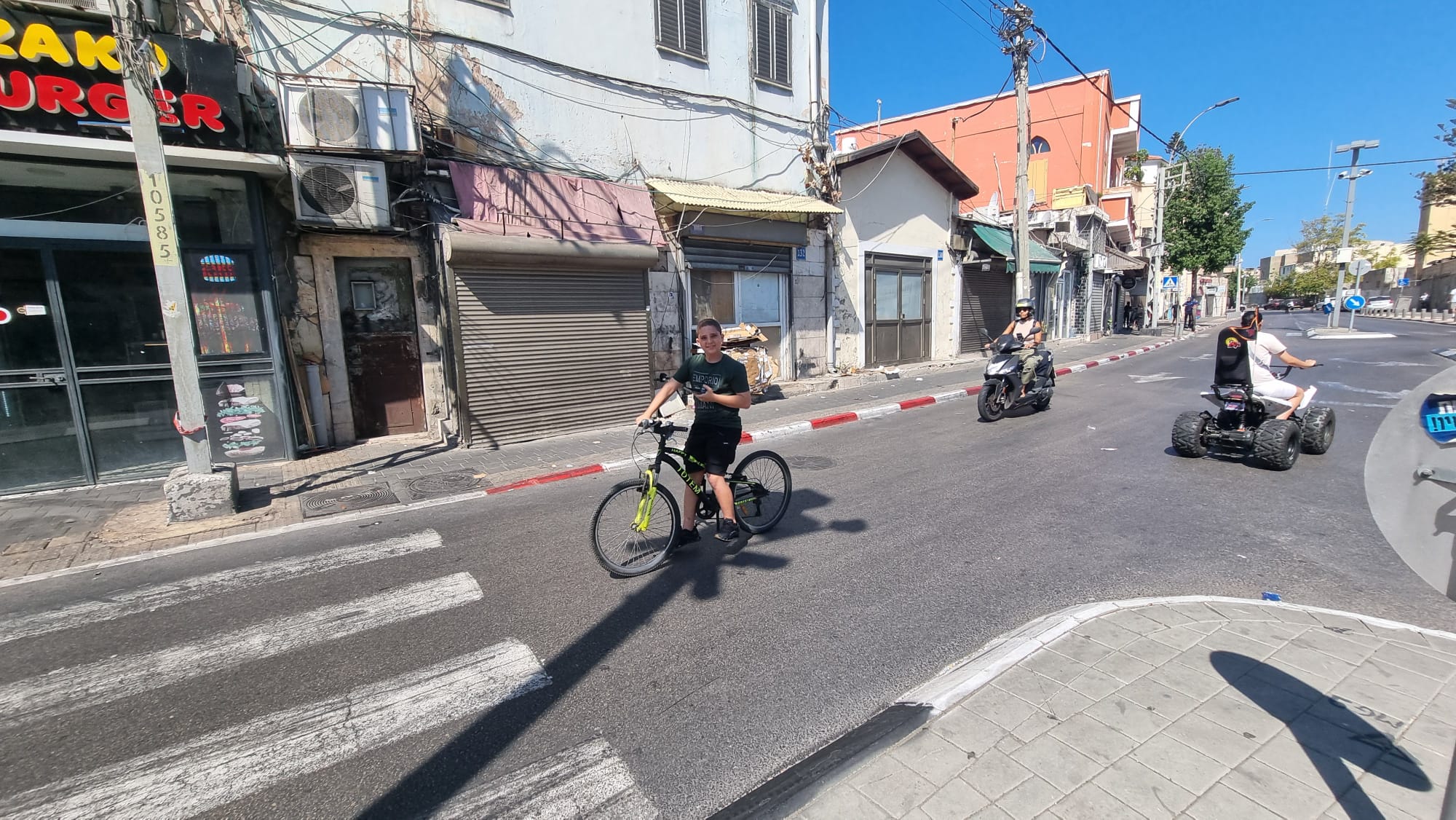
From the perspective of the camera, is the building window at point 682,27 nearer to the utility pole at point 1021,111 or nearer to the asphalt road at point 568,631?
the utility pole at point 1021,111

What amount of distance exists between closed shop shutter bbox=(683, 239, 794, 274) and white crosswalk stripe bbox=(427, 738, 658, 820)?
10314mm

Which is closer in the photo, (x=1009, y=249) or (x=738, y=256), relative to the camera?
(x=738, y=256)

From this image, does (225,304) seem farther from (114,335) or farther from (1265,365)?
(1265,365)

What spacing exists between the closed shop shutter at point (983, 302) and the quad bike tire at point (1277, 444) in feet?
43.5

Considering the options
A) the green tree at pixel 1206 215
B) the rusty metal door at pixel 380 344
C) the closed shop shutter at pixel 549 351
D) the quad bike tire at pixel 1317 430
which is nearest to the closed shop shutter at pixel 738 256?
the closed shop shutter at pixel 549 351

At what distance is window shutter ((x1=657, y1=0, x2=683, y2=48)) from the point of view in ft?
37.6

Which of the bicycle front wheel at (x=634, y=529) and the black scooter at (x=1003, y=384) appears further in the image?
the black scooter at (x=1003, y=384)

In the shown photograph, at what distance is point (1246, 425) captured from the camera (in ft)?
23.2

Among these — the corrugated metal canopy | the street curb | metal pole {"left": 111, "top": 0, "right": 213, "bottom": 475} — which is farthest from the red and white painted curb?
the corrugated metal canopy

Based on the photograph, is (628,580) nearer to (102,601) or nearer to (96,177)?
(102,601)

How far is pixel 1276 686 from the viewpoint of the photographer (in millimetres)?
2762

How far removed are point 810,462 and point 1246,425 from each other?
4955 mm

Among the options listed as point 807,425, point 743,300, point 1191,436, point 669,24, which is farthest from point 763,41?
point 1191,436

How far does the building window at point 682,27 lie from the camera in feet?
37.8
